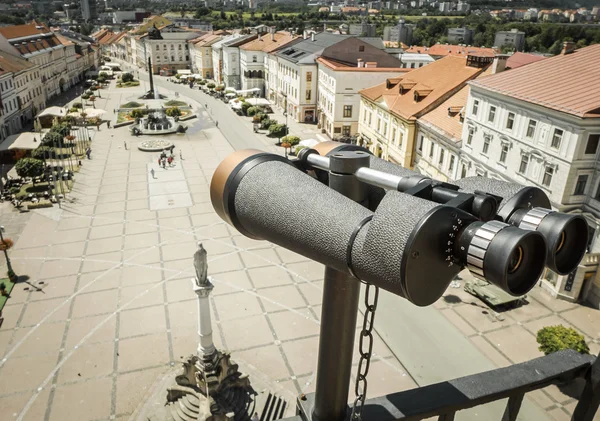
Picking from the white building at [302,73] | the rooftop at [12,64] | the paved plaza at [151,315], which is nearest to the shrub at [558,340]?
the paved plaza at [151,315]

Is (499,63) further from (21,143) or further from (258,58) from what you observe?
(258,58)

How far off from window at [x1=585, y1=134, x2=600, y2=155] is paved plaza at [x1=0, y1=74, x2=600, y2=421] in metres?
8.16

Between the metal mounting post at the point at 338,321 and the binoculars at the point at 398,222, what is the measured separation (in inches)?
0.6

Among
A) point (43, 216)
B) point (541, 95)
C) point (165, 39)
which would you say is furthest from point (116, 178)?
point (165, 39)

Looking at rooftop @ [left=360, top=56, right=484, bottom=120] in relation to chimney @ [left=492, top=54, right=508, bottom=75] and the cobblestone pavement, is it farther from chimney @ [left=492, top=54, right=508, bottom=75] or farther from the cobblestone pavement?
the cobblestone pavement

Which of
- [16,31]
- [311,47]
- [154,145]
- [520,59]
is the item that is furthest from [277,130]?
[16,31]

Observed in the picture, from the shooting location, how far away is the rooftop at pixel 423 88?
37.9 metres

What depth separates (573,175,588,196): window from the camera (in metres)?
22.7

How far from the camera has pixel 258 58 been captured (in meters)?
82.8

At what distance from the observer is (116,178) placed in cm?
4216

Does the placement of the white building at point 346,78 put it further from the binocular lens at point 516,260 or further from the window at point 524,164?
the binocular lens at point 516,260

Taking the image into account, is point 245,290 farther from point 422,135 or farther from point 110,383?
point 422,135

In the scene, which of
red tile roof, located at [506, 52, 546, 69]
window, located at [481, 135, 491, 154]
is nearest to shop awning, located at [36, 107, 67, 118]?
window, located at [481, 135, 491, 154]

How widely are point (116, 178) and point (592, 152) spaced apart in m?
37.0
